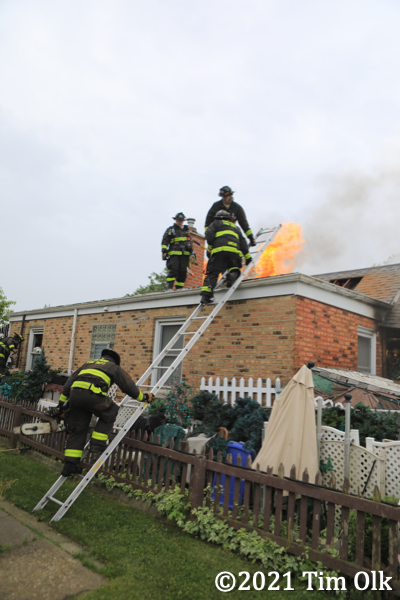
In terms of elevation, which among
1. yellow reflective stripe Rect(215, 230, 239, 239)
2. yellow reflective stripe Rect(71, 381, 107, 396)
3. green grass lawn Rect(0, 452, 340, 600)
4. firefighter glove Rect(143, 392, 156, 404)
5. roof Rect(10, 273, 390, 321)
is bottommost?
green grass lawn Rect(0, 452, 340, 600)

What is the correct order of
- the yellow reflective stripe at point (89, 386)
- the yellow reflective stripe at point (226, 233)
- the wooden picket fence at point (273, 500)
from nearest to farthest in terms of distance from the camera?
the wooden picket fence at point (273, 500)
the yellow reflective stripe at point (89, 386)
the yellow reflective stripe at point (226, 233)

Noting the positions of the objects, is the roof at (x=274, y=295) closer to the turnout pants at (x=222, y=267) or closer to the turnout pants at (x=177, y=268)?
the turnout pants at (x=222, y=267)

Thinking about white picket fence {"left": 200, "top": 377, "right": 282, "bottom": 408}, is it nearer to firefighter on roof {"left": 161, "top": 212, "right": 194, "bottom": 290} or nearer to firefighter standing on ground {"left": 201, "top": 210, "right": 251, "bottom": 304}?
firefighter standing on ground {"left": 201, "top": 210, "right": 251, "bottom": 304}

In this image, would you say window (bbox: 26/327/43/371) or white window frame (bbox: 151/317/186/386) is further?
window (bbox: 26/327/43/371)

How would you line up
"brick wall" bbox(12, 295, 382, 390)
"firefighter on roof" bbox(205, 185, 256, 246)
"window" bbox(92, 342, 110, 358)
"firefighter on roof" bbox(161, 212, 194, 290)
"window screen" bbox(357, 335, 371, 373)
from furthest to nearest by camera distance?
"window" bbox(92, 342, 110, 358), "firefighter on roof" bbox(161, 212, 194, 290), "window screen" bbox(357, 335, 371, 373), "firefighter on roof" bbox(205, 185, 256, 246), "brick wall" bbox(12, 295, 382, 390)

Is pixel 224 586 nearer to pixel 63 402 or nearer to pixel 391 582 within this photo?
pixel 391 582

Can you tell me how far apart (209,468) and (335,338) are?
4.75 metres

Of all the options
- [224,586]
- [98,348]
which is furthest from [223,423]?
[98,348]

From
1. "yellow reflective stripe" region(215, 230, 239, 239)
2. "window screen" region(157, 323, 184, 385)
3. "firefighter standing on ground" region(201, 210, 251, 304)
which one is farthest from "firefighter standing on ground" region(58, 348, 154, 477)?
"window screen" region(157, 323, 184, 385)

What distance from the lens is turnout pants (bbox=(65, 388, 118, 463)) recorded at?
511cm

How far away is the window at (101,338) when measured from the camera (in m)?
11.8

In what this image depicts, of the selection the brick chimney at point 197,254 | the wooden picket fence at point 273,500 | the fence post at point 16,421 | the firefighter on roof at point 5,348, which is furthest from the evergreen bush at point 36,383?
the wooden picket fence at point 273,500

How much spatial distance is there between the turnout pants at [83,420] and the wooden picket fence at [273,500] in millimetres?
607

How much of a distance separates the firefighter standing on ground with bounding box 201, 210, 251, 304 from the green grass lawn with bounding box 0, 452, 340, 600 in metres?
4.09
